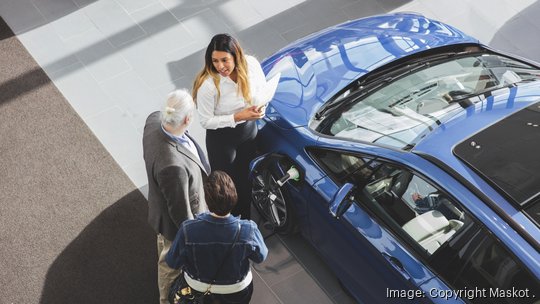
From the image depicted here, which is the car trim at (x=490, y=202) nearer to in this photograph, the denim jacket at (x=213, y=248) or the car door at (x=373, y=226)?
the car door at (x=373, y=226)

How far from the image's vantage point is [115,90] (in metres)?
7.07

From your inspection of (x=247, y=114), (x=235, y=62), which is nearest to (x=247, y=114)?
(x=247, y=114)

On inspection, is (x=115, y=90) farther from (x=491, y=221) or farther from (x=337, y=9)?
(x=491, y=221)

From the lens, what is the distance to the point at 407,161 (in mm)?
4672

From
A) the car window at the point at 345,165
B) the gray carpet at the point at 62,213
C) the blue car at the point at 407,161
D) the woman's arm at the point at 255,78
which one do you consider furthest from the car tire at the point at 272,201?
the gray carpet at the point at 62,213

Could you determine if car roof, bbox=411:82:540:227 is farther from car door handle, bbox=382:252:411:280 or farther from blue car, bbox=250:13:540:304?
car door handle, bbox=382:252:411:280

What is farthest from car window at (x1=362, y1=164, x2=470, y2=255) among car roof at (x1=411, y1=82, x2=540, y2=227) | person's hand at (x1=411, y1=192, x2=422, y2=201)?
car roof at (x1=411, y1=82, x2=540, y2=227)

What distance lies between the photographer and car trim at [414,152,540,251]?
412cm

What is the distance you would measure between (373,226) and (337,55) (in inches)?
66.7

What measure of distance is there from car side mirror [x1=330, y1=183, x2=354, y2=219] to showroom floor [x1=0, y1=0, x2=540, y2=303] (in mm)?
2023

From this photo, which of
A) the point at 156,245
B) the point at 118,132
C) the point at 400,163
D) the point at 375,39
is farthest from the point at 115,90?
the point at 400,163

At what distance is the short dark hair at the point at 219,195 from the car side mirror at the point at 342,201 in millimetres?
1013

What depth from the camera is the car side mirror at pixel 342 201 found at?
4.91 meters

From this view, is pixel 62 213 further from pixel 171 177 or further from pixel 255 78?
pixel 255 78
